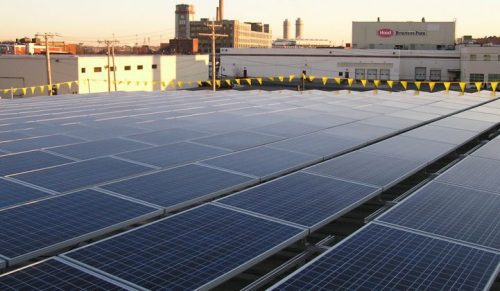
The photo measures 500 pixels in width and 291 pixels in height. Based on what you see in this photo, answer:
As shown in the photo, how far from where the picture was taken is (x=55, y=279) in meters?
5.17

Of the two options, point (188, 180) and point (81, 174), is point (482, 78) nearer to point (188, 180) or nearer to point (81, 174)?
point (188, 180)

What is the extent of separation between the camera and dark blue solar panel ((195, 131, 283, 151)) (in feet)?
43.0

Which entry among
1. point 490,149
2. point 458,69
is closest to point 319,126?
point 490,149

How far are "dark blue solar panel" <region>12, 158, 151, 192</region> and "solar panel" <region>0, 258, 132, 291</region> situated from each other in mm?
3405

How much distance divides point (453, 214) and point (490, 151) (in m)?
6.27

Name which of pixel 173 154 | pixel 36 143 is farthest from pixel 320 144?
pixel 36 143

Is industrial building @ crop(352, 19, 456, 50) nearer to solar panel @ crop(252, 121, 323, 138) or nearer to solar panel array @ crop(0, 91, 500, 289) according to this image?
solar panel array @ crop(0, 91, 500, 289)

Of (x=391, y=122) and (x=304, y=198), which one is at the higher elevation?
(x=391, y=122)

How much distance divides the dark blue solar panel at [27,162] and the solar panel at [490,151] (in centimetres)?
981

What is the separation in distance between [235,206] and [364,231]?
2.03 metres

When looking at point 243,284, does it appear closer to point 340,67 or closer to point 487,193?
point 487,193

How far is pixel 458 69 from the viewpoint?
269 feet

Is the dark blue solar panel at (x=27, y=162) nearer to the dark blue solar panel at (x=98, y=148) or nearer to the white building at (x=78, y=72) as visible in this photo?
the dark blue solar panel at (x=98, y=148)

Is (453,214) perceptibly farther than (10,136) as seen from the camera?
No
